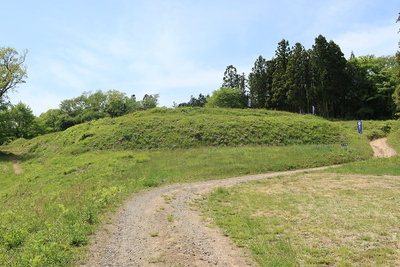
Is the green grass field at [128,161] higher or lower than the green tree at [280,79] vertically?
lower

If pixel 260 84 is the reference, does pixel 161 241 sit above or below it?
below

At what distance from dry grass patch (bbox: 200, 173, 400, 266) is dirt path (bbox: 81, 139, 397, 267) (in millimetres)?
729

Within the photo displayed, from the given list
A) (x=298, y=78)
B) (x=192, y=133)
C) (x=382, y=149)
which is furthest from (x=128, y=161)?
(x=298, y=78)

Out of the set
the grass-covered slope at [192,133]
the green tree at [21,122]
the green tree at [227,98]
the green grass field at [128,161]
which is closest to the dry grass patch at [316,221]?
the green grass field at [128,161]

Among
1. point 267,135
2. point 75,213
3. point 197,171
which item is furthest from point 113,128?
point 75,213

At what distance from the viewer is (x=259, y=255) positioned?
6.97m

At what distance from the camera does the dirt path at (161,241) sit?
22.8 ft

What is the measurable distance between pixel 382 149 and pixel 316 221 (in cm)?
2718

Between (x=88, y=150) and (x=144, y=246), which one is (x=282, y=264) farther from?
(x=88, y=150)

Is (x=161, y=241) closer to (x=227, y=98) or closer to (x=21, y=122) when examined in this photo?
(x=227, y=98)

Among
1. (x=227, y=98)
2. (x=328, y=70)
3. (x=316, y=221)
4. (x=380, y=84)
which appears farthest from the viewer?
(x=227, y=98)

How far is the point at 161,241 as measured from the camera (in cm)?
840

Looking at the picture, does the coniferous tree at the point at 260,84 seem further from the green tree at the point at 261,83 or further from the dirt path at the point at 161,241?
the dirt path at the point at 161,241

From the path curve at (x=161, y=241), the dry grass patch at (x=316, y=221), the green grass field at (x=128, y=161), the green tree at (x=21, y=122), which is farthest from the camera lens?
the green tree at (x=21, y=122)
